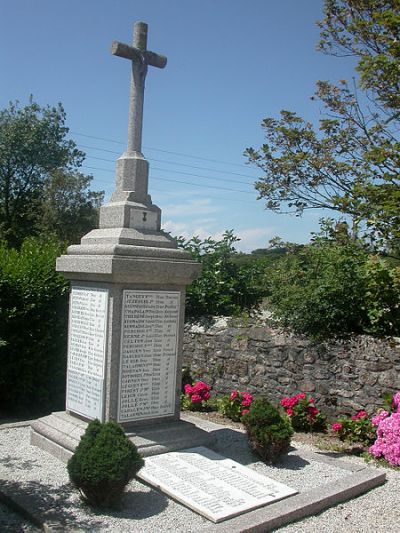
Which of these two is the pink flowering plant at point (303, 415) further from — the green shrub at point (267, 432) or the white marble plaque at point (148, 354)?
the white marble plaque at point (148, 354)

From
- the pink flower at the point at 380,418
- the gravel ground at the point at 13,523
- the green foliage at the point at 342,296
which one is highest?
the green foliage at the point at 342,296

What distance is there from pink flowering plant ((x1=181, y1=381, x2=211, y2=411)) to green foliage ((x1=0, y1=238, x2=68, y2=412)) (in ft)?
6.04

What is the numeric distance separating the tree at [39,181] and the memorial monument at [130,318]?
857 inches

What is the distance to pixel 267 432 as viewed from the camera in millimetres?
5574

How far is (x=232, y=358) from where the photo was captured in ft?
29.8

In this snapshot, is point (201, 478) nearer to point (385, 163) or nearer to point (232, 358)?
point (232, 358)

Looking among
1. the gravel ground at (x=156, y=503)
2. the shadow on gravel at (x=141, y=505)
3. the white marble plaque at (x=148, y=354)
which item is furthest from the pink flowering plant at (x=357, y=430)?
the shadow on gravel at (x=141, y=505)

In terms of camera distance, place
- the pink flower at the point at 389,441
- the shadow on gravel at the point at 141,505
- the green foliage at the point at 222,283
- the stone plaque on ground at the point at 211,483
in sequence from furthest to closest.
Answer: the green foliage at the point at 222,283
the pink flower at the point at 389,441
the stone plaque on ground at the point at 211,483
the shadow on gravel at the point at 141,505

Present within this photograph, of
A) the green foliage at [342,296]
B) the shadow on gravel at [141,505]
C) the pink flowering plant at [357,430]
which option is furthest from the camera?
the green foliage at [342,296]

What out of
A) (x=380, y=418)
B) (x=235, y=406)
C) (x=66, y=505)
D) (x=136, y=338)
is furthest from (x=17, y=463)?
(x=380, y=418)

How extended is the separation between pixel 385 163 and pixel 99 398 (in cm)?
575

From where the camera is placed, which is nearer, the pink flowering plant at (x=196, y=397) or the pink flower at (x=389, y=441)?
the pink flower at (x=389, y=441)

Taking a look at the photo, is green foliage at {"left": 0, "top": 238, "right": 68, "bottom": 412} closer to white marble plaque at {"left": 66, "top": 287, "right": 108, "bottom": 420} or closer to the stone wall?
white marble plaque at {"left": 66, "top": 287, "right": 108, "bottom": 420}

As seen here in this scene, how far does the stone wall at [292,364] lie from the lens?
747cm
